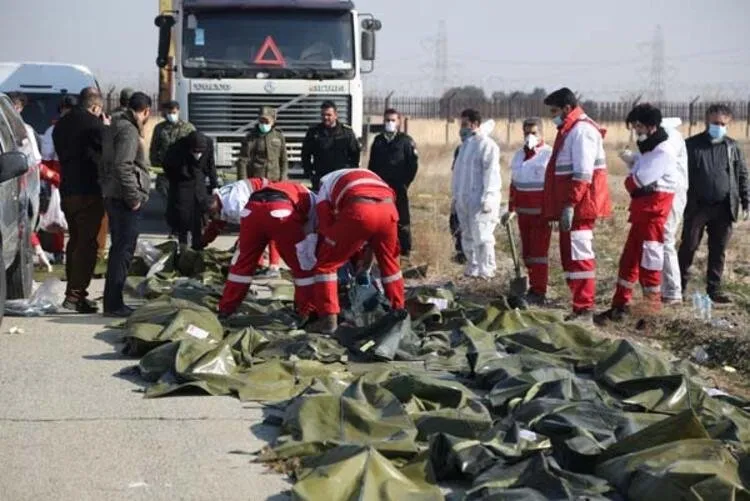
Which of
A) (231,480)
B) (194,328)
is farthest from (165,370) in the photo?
(231,480)

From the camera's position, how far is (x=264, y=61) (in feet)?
61.3

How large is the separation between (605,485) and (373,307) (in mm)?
4504

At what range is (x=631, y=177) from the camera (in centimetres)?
1159

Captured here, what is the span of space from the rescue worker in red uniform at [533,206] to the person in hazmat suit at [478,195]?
36cm

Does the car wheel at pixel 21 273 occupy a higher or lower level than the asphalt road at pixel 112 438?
higher

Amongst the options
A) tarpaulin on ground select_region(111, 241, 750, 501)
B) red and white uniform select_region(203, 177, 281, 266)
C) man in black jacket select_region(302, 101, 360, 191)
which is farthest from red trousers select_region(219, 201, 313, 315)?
man in black jacket select_region(302, 101, 360, 191)

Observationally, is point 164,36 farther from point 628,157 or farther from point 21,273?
point 628,157

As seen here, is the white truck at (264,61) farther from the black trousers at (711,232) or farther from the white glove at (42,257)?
the black trousers at (711,232)

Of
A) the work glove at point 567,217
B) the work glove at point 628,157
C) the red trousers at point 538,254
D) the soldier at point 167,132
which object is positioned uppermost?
the soldier at point 167,132

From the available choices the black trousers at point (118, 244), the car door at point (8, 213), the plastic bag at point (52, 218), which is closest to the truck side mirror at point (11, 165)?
the car door at point (8, 213)

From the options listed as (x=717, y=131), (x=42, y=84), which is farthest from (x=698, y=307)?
(x=42, y=84)

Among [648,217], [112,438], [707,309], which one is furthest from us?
[707,309]

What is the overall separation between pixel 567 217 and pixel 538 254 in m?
1.33

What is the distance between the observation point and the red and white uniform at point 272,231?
10.2m
